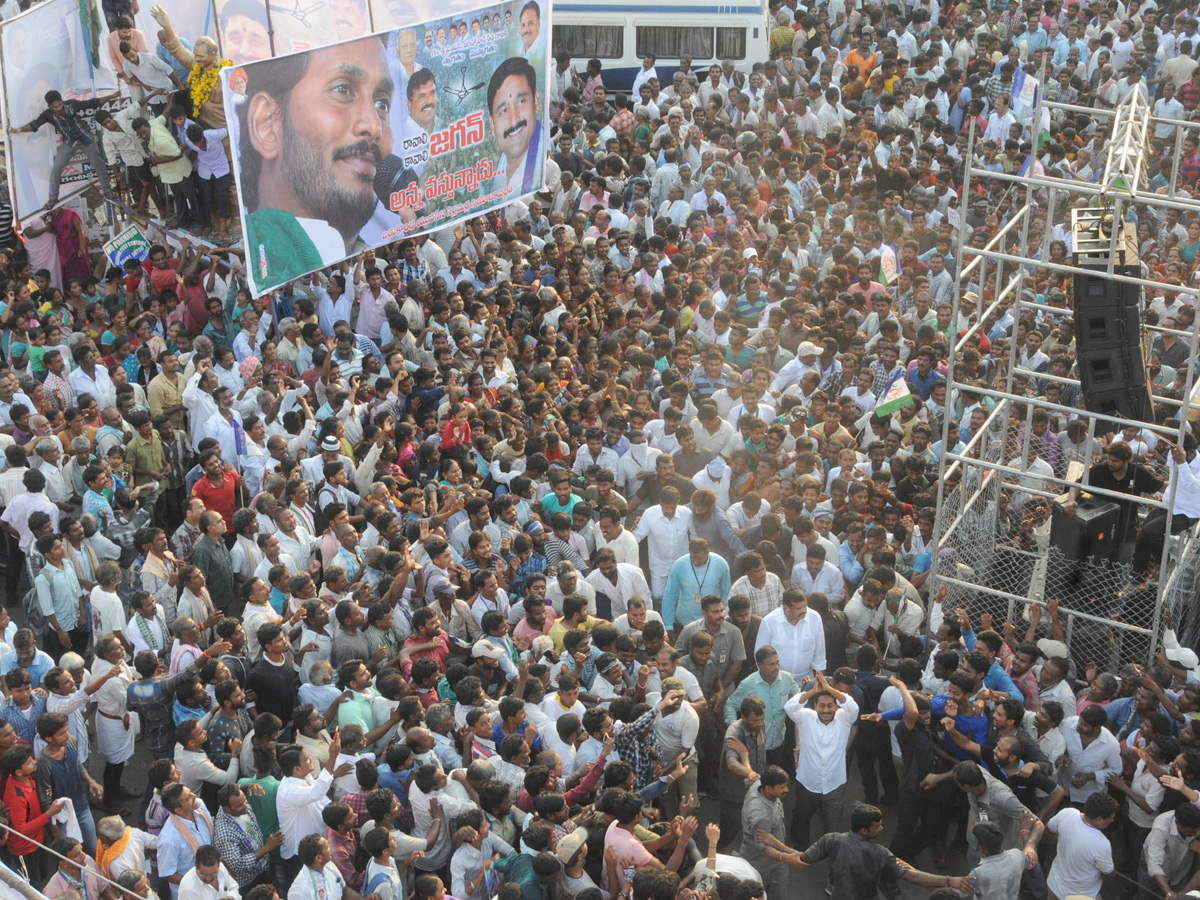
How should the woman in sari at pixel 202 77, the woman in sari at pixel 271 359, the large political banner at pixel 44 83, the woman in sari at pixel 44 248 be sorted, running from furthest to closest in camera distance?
the woman in sari at pixel 44 248
the woman in sari at pixel 202 77
the large political banner at pixel 44 83
the woman in sari at pixel 271 359

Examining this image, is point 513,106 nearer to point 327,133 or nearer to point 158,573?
point 327,133

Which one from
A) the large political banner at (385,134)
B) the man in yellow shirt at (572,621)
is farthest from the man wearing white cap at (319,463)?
the man in yellow shirt at (572,621)

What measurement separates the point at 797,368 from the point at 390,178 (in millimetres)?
4009

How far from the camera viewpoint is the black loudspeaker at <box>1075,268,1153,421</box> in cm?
921

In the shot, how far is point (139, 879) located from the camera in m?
6.73

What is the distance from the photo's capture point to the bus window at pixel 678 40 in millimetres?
19953

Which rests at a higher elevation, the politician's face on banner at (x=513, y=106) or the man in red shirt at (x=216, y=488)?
the politician's face on banner at (x=513, y=106)

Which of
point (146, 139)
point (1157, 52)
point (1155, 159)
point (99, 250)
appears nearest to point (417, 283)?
point (146, 139)

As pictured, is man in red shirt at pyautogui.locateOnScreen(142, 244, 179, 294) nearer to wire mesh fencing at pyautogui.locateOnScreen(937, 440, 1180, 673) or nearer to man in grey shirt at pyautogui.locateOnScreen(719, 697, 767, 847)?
wire mesh fencing at pyautogui.locateOnScreen(937, 440, 1180, 673)

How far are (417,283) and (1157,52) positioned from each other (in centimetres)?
1197

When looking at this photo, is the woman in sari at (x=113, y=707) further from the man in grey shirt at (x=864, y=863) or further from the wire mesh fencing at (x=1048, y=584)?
the wire mesh fencing at (x=1048, y=584)

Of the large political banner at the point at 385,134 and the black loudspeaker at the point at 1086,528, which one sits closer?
the black loudspeaker at the point at 1086,528

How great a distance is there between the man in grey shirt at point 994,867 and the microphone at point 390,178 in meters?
7.99

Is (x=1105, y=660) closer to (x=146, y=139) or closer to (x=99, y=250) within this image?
(x=146, y=139)
